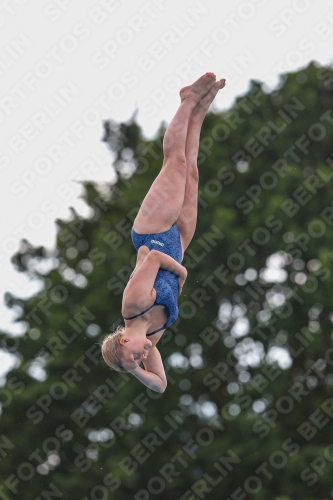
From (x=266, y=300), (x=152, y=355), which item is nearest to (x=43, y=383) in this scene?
(x=266, y=300)

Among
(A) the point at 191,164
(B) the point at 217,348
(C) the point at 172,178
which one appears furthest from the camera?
(B) the point at 217,348

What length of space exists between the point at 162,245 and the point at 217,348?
8.54 meters

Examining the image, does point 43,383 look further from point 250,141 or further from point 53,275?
point 250,141

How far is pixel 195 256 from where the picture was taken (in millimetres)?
16203

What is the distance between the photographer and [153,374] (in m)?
8.24

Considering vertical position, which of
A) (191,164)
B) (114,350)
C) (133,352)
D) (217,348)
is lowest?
(114,350)

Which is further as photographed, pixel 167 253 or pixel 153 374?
pixel 153 374

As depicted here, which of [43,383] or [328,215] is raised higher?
[328,215]

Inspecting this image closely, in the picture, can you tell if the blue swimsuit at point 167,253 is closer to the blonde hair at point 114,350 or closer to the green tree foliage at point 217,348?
the blonde hair at point 114,350

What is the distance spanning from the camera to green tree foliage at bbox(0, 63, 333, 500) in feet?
51.2

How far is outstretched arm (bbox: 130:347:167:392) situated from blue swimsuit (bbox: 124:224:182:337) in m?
0.36

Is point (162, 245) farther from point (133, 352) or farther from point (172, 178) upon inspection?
point (133, 352)

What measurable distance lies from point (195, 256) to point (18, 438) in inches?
189

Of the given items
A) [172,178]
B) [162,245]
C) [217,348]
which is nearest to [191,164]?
[172,178]
